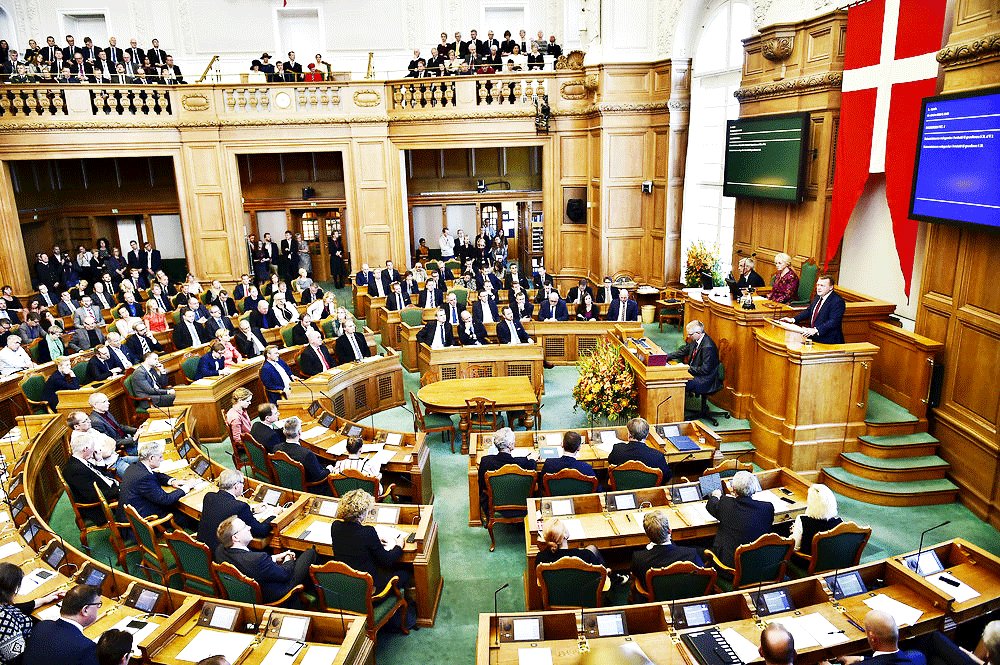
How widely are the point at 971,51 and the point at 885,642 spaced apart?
5784 mm

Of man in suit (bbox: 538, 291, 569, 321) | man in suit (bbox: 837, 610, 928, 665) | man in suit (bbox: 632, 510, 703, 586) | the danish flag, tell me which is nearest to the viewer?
man in suit (bbox: 837, 610, 928, 665)

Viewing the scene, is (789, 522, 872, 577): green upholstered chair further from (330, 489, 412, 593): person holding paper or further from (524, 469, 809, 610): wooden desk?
(330, 489, 412, 593): person holding paper

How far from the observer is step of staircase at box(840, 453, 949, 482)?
23.4 ft

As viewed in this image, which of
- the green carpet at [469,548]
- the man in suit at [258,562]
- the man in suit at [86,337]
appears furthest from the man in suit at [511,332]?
the man in suit at [86,337]

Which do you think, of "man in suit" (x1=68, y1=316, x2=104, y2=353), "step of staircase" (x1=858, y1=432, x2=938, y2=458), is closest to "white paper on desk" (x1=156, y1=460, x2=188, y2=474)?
"man in suit" (x1=68, y1=316, x2=104, y2=353)

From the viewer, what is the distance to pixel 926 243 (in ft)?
25.2

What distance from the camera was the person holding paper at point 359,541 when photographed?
4.97 meters

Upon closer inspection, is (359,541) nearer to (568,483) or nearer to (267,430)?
(568,483)

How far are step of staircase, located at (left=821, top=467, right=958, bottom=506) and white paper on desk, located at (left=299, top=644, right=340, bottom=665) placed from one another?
5.75m

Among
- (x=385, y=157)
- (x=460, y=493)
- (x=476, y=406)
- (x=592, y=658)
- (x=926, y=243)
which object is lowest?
(x=460, y=493)

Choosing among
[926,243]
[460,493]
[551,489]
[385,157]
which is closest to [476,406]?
[460,493]

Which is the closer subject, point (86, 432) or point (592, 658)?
point (592, 658)

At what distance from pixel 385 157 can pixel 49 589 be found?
12383 mm

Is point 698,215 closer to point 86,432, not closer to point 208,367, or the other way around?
point 208,367
